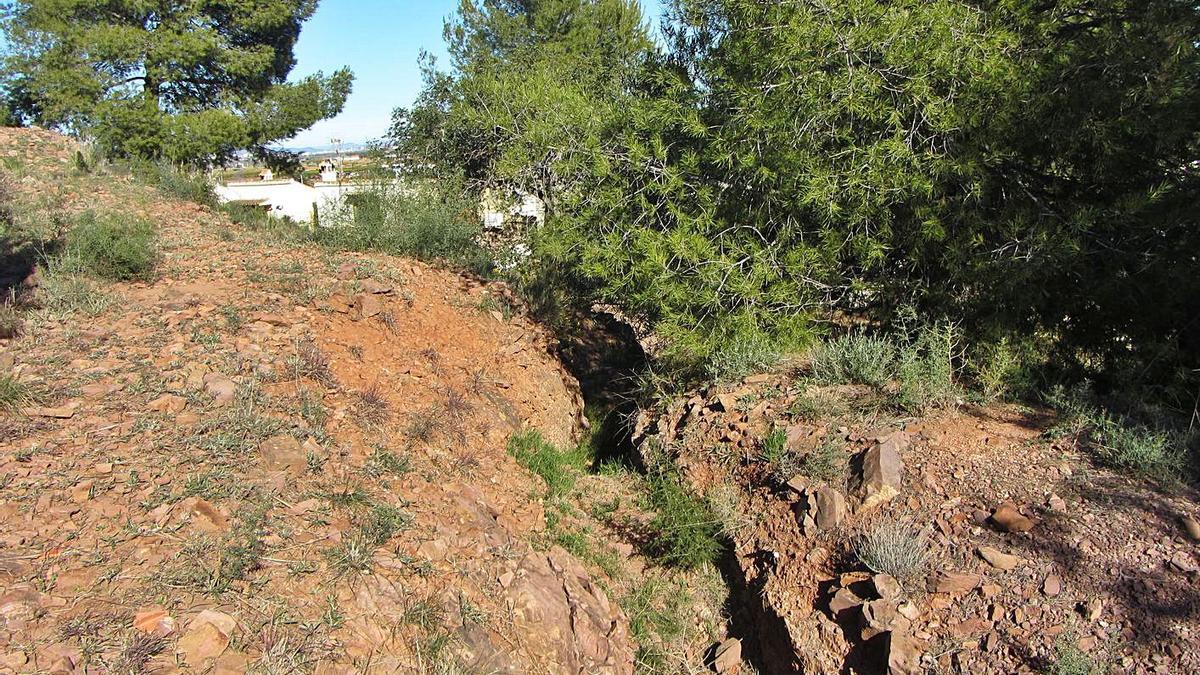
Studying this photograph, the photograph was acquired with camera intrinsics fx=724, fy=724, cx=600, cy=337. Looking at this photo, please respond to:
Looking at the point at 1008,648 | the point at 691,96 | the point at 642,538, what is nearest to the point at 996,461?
the point at 1008,648

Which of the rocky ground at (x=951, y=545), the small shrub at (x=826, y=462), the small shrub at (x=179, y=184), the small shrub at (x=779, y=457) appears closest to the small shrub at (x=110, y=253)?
the small shrub at (x=179, y=184)

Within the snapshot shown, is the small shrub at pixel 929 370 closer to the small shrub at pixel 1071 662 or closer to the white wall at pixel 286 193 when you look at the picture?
the small shrub at pixel 1071 662

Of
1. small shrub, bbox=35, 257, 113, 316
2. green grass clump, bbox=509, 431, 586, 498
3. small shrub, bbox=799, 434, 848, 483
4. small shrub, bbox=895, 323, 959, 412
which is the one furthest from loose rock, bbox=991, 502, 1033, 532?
small shrub, bbox=35, 257, 113, 316

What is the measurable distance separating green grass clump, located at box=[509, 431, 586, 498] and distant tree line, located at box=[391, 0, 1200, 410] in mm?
1291

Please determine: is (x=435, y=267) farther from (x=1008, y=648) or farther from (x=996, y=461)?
(x=1008, y=648)

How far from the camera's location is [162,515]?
3.24m

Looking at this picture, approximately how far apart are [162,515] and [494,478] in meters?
2.20

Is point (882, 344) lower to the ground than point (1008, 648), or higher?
higher

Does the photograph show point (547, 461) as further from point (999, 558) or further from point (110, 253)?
point (110, 253)

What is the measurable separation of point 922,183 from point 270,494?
4325 millimetres

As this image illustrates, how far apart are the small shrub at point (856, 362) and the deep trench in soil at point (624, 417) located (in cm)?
146

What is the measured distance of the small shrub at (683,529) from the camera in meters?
4.72

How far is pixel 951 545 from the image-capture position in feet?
12.4

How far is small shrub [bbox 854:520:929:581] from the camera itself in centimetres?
367
